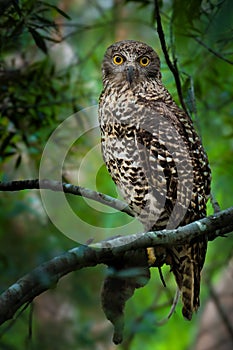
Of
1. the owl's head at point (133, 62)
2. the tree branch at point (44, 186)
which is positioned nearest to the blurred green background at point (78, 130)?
the owl's head at point (133, 62)

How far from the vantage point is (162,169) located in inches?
148

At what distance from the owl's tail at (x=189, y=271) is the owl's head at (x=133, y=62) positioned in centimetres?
110

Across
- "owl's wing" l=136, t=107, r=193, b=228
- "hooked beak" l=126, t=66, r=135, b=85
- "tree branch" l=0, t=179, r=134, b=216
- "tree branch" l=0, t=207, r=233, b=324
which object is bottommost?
"tree branch" l=0, t=207, r=233, b=324

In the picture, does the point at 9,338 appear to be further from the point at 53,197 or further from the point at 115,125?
the point at 115,125

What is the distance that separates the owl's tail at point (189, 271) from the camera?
3850 millimetres

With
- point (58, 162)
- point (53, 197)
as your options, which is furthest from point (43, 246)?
point (58, 162)

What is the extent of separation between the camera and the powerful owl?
377cm

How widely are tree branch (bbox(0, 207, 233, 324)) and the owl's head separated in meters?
1.46

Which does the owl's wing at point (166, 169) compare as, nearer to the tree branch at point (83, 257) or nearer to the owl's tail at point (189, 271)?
the owl's tail at point (189, 271)

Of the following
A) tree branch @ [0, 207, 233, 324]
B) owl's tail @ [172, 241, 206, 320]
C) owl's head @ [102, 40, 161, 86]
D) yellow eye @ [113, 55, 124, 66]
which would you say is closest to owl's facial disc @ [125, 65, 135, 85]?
owl's head @ [102, 40, 161, 86]

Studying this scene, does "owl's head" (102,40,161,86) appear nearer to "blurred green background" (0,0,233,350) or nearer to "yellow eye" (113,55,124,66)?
"yellow eye" (113,55,124,66)

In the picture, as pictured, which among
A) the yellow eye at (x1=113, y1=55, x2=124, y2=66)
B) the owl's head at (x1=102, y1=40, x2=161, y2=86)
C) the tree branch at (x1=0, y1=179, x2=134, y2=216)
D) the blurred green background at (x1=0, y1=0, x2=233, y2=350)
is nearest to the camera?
the tree branch at (x1=0, y1=179, x2=134, y2=216)

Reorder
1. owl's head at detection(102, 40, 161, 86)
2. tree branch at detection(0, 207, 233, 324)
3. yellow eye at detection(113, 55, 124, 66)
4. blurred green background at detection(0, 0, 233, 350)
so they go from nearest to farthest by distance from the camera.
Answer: tree branch at detection(0, 207, 233, 324) < blurred green background at detection(0, 0, 233, 350) < owl's head at detection(102, 40, 161, 86) < yellow eye at detection(113, 55, 124, 66)

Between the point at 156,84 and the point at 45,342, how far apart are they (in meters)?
4.10
